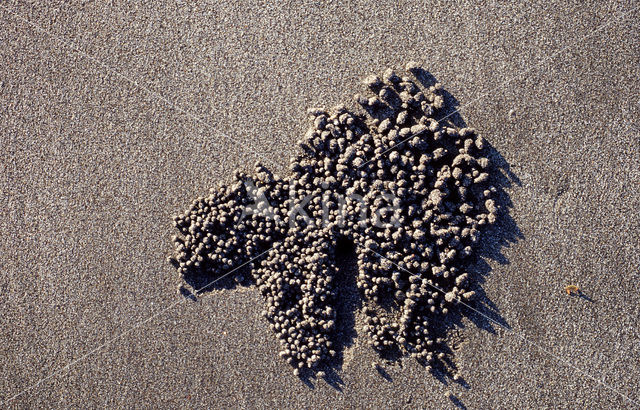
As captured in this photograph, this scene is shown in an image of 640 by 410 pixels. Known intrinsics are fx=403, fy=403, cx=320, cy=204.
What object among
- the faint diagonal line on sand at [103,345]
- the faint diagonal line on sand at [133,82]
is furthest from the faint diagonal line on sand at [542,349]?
the faint diagonal line on sand at [103,345]

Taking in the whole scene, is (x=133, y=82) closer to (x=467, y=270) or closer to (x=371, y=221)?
(x=371, y=221)

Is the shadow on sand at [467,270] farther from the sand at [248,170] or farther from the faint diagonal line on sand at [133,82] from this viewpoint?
the faint diagonal line on sand at [133,82]

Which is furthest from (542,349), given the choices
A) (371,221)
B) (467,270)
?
(371,221)

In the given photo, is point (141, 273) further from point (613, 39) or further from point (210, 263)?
point (613, 39)

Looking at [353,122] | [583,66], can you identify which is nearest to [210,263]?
[353,122]

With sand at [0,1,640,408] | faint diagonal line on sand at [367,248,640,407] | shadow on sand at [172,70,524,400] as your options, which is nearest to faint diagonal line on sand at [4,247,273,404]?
sand at [0,1,640,408]

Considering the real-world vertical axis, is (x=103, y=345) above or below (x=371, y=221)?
below
